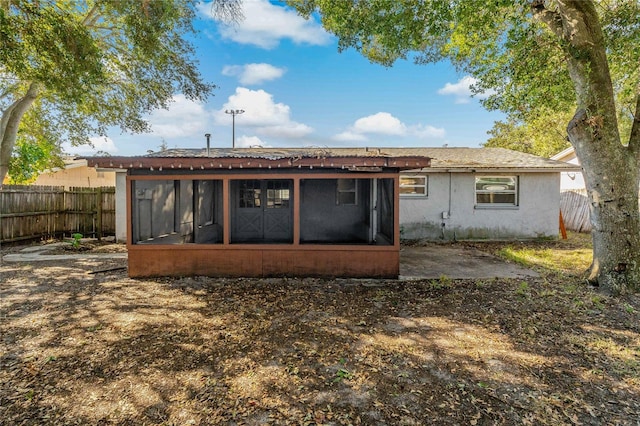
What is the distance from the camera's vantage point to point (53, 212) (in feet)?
36.8

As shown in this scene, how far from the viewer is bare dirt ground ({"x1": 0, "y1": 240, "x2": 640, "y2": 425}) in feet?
8.70

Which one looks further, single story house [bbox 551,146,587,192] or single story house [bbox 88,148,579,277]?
single story house [bbox 551,146,587,192]

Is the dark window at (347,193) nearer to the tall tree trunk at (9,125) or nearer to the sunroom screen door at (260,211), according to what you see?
the sunroom screen door at (260,211)

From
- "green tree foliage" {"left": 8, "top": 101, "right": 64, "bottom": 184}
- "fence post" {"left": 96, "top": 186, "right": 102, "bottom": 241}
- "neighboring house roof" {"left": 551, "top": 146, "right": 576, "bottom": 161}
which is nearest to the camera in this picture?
"fence post" {"left": 96, "top": 186, "right": 102, "bottom": 241}

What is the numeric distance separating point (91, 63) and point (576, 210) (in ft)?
57.0

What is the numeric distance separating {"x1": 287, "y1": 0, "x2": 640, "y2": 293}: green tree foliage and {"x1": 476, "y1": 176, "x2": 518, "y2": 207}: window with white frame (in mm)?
3219

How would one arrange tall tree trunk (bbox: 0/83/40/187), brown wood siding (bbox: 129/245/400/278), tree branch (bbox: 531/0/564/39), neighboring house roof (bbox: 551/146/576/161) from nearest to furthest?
tree branch (bbox: 531/0/564/39)
brown wood siding (bbox: 129/245/400/278)
tall tree trunk (bbox: 0/83/40/187)
neighboring house roof (bbox: 551/146/576/161)

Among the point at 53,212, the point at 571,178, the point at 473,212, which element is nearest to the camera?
the point at 53,212

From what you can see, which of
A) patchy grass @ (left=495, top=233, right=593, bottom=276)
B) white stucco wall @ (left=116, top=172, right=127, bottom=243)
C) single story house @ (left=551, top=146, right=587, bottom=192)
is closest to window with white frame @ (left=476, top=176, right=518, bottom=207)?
patchy grass @ (left=495, top=233, right=593, bottom=276)

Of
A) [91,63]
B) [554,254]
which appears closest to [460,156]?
[554,254]

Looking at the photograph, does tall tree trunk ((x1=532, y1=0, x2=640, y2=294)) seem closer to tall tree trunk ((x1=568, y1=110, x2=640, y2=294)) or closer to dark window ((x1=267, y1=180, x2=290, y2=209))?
tall tree trunk ((x1=568, y1=110, x2=640, y2=294))

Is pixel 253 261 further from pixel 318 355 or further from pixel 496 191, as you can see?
pixel 496 191

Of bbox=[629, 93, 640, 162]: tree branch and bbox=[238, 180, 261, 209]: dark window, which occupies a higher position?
bbox=[629, 93, 640, 162]: tree branch

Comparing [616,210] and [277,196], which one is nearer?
[616,210]
